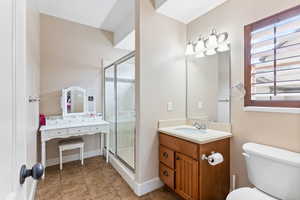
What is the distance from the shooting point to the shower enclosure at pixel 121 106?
234 cm

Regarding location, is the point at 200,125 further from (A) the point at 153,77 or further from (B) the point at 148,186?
(B) the point at 148,186

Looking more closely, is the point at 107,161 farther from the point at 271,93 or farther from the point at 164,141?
the point at 271,93

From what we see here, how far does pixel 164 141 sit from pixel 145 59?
1088mm

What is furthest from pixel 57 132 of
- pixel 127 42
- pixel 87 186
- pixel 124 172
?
pixel 127 42

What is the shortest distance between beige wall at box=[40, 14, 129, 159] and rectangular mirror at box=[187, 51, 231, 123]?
1.96m

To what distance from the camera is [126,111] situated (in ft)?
8.48

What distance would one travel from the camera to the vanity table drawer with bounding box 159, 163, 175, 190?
1.77 meters

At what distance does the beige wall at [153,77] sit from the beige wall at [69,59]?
162cm

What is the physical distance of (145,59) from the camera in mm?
1871

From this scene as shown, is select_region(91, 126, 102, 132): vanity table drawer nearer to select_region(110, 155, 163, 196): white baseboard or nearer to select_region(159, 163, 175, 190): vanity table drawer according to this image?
select_region(110, 155, 163, 196): white baseboard

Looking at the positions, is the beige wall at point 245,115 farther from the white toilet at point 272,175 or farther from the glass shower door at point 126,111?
the glass shower door at point 126,111

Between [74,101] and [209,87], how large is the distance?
253 centimetres

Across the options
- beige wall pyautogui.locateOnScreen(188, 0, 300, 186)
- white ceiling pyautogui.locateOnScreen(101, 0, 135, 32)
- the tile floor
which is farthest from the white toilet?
white ceiling pyautogui.locateOnScreen(101, 0, 135, 32)

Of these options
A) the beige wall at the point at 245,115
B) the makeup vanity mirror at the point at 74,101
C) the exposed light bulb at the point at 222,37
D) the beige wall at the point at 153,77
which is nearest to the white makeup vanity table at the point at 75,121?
the makeup vanity mirror at the point at 74,101
